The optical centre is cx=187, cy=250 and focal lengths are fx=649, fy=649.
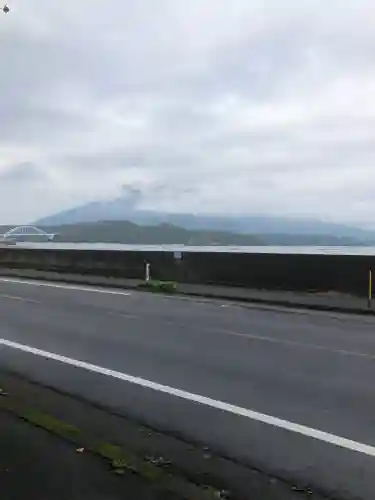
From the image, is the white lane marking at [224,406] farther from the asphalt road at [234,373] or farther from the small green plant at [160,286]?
the small green plant at [160,286]

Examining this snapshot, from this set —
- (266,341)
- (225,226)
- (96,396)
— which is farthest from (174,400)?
(225,226)

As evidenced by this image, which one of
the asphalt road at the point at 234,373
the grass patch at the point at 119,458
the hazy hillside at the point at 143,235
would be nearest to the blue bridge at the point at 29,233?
the hazy hillside at the point at 143,235

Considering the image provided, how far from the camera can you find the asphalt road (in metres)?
5.93

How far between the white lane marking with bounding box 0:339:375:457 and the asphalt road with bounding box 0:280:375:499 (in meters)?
0.01

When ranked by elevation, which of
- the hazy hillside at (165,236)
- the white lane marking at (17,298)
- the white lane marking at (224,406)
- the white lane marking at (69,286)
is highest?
the hazy hillside at (165,236)

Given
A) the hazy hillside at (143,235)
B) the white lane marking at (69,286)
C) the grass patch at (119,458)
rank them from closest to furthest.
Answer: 1. the grass patch at (119,458)
2. the white lane marking at (69,286)
3. the hazy hillside at (143,235)

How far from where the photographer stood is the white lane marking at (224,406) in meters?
6.02

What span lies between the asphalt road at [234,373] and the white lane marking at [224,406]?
0.04 ft

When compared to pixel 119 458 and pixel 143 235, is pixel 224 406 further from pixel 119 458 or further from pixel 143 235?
pixel 143 235

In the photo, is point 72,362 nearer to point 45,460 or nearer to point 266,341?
point 266,341

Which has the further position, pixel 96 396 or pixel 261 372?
pixel 261 372

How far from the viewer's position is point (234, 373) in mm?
8953

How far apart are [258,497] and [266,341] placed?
6.91m

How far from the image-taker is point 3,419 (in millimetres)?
6320
